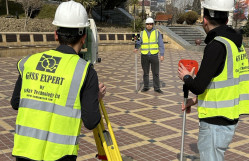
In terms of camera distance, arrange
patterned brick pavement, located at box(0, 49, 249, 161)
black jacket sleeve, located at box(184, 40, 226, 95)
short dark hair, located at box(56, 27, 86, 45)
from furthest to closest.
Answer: patterned brick pavement, located at box(0, 49, 249, 161), black jacket sleeve, located at box(184, 40, 226, 95), short dark hair, located at box(56, 27, 86, 45)

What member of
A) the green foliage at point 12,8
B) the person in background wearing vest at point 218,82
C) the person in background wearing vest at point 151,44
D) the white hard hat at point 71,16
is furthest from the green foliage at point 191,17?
the white hard hat at point 71,16

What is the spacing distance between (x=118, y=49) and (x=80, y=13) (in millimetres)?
17937

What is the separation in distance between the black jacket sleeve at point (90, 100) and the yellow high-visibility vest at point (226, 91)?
3.20 ft

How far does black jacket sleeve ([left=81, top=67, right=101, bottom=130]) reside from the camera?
206cm

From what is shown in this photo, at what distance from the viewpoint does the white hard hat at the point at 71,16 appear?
84.7 inches

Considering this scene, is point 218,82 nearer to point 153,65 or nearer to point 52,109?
point 52,109

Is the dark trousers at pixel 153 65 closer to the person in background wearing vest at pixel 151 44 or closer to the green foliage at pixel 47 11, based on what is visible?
the person in background wearing vest at pixel 151 44

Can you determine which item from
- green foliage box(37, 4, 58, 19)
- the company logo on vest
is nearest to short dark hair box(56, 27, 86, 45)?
the company logo on vest

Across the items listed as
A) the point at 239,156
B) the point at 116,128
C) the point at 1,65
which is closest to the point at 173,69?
the point at 1,65

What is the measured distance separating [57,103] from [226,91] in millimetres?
1306

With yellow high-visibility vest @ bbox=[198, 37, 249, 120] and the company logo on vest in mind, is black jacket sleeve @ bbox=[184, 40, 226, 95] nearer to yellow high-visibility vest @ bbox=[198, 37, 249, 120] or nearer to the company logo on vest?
yellow high-visibility vest @ bbox=[198, 37, 249, 120]

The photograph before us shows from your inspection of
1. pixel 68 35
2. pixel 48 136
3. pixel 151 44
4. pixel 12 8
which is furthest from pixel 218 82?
pixel 12 8

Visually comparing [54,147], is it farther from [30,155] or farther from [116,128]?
[116,128]

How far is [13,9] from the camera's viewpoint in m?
30.0
